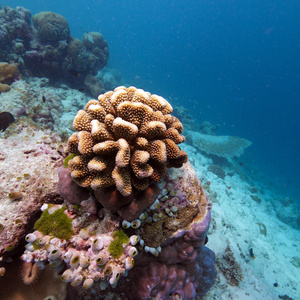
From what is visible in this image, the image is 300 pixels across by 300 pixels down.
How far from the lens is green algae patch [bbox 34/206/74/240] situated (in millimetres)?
2074

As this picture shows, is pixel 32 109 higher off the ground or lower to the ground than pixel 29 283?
higher

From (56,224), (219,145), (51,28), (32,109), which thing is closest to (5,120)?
(32,109)

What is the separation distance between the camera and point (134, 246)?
2.42 meters

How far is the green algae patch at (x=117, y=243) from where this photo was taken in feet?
6.64

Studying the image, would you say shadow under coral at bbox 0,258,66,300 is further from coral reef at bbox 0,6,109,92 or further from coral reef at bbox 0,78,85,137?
coral reef at bbox 0,6,109,92

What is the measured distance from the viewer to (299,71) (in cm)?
8756

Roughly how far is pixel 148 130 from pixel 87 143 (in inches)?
32.3

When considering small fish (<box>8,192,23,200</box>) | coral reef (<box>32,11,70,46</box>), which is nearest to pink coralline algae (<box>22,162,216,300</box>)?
small fish (<box>8,192,23,200</box>)

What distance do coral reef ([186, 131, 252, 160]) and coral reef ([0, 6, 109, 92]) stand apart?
47.3 ft

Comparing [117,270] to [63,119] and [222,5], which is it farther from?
[222,5]

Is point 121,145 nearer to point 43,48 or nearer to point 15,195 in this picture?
point 15,195

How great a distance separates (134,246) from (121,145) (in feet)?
5.34

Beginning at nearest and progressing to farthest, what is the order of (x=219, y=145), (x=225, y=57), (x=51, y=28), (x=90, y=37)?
(x=51, y=28)
(x=90, y=37)
(x=219, y=145)
(x=225, y=57)

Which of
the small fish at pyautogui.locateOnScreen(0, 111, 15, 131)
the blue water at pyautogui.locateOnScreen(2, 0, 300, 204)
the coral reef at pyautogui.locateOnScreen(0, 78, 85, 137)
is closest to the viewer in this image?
the small fish at pyautogui.locateOnScreen(0, 111, 15, 131)
